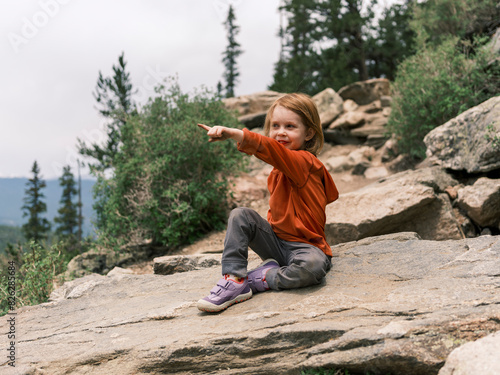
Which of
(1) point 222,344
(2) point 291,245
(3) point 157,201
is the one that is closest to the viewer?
(1) point 222,344

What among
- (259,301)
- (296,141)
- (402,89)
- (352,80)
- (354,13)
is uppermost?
(354,13)

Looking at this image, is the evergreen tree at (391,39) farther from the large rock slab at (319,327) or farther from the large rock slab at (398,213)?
the large rock slab at (319,327)

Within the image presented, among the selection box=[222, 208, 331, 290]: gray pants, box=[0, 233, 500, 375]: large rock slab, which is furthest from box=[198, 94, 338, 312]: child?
box=[0, 233, 500, 375]: large rock slab

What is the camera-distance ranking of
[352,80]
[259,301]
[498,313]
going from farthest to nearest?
[352,80] < [259,301] < [498,313]

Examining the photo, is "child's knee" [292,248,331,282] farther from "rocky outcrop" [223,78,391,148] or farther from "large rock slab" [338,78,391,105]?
"large rock slab" [338,78,391,105]

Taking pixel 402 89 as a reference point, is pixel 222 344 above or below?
below

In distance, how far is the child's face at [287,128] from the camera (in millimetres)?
3432

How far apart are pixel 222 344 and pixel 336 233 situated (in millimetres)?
3681

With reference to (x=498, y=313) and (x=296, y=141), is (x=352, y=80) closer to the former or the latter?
(x=296, y=141)

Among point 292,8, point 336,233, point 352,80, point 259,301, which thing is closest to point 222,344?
point 259,301

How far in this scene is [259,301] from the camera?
315 cm

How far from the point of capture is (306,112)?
3.45m

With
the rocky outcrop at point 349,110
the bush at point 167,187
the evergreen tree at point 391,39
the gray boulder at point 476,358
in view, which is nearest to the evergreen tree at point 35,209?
the rocky outcrop at point 349,110

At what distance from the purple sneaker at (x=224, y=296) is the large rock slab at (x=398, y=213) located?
3.05m
